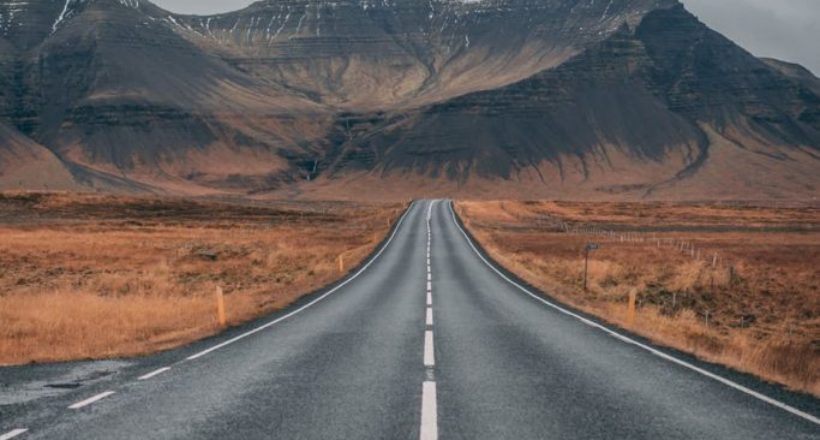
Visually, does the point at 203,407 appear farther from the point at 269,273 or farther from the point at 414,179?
the point at 414,179

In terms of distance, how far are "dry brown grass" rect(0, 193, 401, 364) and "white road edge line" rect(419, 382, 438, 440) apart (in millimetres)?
6219

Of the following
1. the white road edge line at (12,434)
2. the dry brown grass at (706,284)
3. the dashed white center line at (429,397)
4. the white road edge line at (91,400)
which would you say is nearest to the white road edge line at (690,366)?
the dry brown grass at (706,284)

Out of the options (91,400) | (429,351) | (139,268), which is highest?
(91,400)

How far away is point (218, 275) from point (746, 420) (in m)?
29.6

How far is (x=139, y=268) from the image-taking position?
37625 millimetres

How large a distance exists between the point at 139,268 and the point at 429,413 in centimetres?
3222

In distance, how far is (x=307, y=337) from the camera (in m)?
14.9

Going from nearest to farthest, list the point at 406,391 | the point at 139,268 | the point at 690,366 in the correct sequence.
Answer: the point at 406,391, the point at 690,366, the point at 139,268

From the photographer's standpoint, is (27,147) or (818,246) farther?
(27,147)

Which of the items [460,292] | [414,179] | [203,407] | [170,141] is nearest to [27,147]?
[170,141]

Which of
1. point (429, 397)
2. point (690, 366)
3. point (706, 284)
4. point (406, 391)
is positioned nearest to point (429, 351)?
point (406, 391)

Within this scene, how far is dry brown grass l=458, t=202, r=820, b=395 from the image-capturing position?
48.7 ft

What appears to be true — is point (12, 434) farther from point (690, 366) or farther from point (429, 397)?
point (690, 366)

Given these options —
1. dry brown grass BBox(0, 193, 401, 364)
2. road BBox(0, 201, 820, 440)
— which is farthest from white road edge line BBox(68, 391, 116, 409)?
dry brown grass BBox(0, 193, 401, 364)
